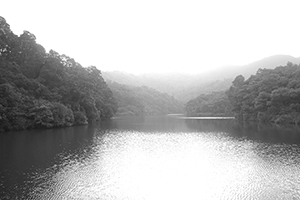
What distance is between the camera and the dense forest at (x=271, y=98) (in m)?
72.9

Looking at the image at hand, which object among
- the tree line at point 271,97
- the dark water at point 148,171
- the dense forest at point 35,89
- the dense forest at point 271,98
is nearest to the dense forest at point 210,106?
the tree line at point 271,97

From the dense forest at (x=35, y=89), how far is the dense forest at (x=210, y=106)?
3669 inches

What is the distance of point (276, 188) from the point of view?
1938cm

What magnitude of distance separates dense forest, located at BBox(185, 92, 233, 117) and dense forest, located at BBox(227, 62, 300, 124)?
2048 inches

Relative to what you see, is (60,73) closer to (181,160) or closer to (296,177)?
(181,160)

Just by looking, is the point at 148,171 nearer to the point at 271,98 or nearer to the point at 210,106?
the point at 271,98

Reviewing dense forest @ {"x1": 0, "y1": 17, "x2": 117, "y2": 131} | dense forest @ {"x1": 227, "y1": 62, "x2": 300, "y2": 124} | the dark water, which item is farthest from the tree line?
dense forest @ {"x1": 0, "y1": 17, "x2": 117, "y2": 131}

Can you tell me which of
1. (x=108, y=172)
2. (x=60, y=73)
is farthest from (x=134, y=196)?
(x=60, y=73)

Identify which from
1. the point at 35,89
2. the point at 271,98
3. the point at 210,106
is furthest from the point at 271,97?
the point at 210,106

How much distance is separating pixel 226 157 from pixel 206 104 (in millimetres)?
144563

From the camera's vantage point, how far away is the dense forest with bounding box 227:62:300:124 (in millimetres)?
72938

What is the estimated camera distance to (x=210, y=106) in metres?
167

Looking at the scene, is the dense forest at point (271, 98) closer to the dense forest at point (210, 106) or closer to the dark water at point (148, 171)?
the dark water at point (148, 171)

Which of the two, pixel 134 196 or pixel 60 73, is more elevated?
pixel 60 73
